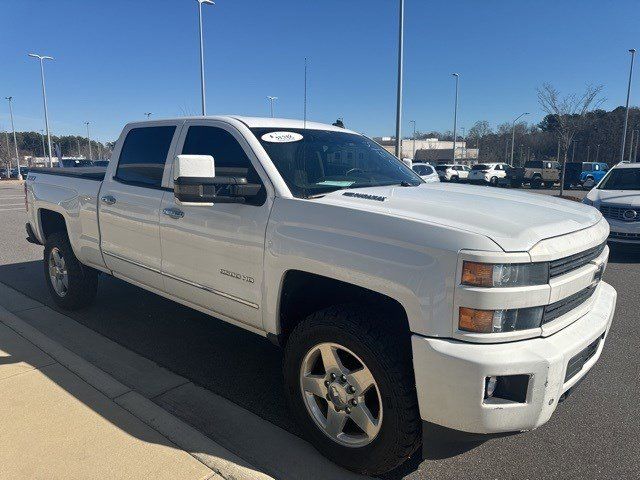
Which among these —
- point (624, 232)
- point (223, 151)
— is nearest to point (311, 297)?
point (223, 151)

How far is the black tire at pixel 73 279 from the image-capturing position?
5.03 m

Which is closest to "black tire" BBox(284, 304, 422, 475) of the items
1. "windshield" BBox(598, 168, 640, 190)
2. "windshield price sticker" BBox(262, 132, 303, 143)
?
"windshield price sticker" BBox(262, 132, 303, 143)

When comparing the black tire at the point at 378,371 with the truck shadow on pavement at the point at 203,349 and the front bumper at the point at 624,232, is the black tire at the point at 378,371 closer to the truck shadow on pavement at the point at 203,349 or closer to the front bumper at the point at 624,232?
the truck shadow on pavement at the point at 203,349

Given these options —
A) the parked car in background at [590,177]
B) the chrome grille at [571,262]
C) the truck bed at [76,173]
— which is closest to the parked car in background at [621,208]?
the chrome grille at [571,262]

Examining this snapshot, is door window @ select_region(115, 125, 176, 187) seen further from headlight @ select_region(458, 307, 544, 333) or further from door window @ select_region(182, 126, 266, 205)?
headlight @ select_region(458, 307, 544, 333)

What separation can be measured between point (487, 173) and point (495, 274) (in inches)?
1400

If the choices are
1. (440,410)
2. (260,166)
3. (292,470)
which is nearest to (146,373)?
(292,470)

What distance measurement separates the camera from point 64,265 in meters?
5.12

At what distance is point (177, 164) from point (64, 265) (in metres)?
3.14

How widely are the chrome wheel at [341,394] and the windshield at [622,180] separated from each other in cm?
921

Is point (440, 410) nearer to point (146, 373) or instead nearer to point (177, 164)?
point (177, 164)

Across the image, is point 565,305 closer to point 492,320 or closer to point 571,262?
point 571,262

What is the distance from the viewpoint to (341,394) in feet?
8.56

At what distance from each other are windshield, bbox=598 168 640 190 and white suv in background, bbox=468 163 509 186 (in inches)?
1023
